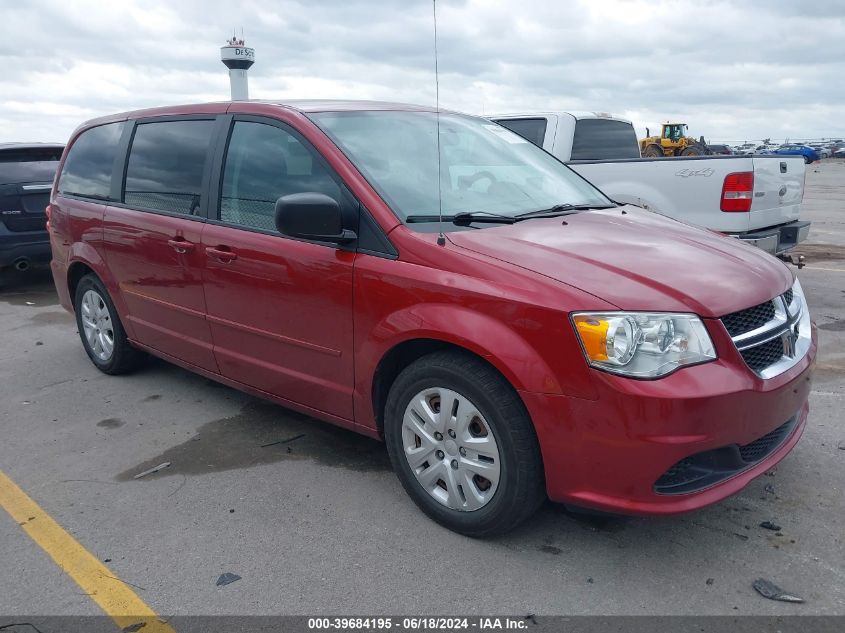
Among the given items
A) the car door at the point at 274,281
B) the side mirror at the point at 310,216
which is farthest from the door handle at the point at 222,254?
the side mirror at the point at 310,216

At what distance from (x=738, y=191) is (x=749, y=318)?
4.14 meters

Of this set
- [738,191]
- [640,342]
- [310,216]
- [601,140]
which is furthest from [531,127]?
[640,342]

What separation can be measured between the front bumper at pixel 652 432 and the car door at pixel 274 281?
43.9 inches

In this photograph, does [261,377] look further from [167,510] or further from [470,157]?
[470,157]

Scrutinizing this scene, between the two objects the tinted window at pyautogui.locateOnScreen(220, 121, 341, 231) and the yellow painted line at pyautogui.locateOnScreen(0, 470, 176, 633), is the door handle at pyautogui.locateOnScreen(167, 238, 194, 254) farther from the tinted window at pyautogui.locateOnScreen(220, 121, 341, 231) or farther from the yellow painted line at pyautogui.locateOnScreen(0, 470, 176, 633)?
the yellow painted line at pyautogui.locateOnScreen(0, 470, 176, 633)

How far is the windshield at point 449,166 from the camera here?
3.49 meters

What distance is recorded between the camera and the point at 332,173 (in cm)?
348

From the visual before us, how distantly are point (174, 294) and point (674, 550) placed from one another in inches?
119

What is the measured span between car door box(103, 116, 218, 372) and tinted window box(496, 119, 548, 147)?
4.90 m

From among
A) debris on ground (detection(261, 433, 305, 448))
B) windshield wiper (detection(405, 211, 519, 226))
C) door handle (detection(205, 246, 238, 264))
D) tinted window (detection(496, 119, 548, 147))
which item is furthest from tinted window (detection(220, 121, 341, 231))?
tinted window (detection(496, 119, 548, 147))

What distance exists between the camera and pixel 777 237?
22.3ft

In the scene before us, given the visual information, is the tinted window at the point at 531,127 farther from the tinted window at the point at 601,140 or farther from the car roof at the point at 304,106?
the car roof at the point at 304,106

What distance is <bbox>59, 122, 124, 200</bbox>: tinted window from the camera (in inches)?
201

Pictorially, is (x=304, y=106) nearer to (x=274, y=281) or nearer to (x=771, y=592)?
(x=274, y=281)
